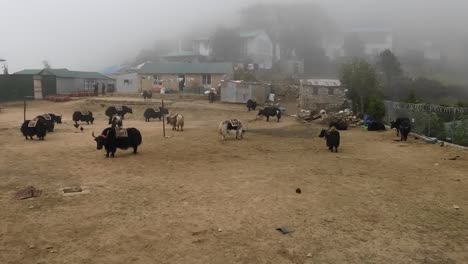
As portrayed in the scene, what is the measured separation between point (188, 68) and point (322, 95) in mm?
18929

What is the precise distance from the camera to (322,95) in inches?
1272

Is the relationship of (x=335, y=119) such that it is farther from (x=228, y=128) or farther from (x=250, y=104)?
(x=250, y=104)

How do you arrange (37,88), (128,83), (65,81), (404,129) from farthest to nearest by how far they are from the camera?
(128,83) < (65,81) < (37,88) < (404,129)

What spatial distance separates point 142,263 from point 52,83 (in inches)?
1585

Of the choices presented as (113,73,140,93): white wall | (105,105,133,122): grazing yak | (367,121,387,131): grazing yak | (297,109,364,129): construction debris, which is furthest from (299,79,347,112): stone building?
(113,73,140,93): white wall

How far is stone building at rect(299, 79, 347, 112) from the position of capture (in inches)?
1258

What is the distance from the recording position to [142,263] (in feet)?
17.4

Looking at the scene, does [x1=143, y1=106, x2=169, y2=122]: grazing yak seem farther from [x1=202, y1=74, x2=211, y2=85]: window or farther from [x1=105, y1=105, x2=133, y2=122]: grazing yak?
[x1=202, y1=74, x2=211, y2=85]: window

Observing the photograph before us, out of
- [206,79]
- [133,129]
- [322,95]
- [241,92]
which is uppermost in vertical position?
[206,79]

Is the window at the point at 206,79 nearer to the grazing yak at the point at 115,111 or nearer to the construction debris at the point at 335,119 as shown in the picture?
the grazing yak at the point at 115,111

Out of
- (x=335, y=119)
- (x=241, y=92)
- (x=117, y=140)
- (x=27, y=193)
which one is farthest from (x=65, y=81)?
(x=27, y=193)

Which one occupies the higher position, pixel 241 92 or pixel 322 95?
pixel 241 92

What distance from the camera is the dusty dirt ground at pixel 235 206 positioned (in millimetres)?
5727

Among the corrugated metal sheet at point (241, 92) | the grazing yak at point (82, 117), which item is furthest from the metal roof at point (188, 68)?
the grazing yak at point (82, 117)
